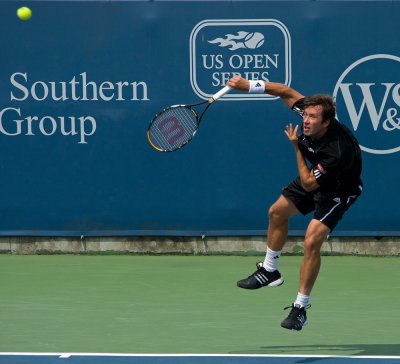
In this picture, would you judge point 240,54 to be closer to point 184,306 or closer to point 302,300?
point 184,306

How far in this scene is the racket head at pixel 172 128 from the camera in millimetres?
8469

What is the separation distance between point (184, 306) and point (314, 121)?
→ 7.08ft

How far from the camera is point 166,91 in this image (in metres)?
11.6

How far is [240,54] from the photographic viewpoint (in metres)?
11.6

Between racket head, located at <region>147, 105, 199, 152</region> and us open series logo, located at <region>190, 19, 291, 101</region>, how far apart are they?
10.00 feet

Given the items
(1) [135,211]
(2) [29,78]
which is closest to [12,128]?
(2) [29,78]

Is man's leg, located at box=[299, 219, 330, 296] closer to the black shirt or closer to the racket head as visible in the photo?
the black shirt

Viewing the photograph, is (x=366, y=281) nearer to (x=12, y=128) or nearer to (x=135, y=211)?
(x=135, y=211)

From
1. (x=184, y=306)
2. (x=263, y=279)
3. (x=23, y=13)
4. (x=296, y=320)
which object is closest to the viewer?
(x=296, y=320)

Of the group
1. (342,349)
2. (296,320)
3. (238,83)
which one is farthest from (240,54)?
(342,349)

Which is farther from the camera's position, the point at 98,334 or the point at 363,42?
the point at 363,42

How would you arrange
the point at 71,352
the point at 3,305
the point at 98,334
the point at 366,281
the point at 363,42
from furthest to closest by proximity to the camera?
the point at 363,42 < the point at 366,281 < the point at 3,305 < the point at 98,334 < the point at 71,352

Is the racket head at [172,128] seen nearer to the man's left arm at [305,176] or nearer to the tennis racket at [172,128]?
the tennis racket at [172,128]

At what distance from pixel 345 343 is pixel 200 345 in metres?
0.94
